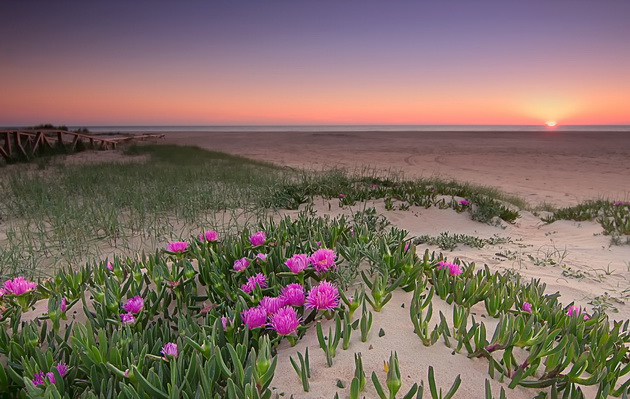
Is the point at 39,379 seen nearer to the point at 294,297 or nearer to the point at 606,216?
the point at 294,297

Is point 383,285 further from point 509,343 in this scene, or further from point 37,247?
point 37,247

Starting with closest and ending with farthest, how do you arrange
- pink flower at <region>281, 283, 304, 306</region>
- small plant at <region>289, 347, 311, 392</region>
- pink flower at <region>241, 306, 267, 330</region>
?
small plant at <region>289, 347, 311, 392</region> < pink flower at <region>241, 306, 267, 330</region> < pink flower at <region>281, 283, 304, 306</region>

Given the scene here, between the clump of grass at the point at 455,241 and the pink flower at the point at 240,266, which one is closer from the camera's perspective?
the pink flower at the point at 240,266

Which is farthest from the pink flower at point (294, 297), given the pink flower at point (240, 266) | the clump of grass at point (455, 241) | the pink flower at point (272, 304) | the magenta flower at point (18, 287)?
the clump of grass at point (455, 241)

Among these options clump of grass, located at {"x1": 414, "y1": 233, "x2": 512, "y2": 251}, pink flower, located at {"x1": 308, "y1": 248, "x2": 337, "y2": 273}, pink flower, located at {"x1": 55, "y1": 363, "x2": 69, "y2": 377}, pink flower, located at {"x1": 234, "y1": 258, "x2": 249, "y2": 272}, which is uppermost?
pink flower, located at {"x1": 308, "y1": 248, "x2": 337, "y2": 273}

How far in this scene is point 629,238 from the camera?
Result: 191 inches

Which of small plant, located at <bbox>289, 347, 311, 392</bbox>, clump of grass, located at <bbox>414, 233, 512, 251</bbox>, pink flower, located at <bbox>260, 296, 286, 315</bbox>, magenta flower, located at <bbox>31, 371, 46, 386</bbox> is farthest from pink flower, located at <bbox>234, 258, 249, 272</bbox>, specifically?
clump of grass, located at <bbox>414, 233, 512, 251</bbox>

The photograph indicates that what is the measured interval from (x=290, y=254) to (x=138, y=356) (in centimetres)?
115

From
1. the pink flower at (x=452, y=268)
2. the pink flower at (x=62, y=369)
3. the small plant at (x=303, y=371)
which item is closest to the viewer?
the small plant at (x=303, y=371)

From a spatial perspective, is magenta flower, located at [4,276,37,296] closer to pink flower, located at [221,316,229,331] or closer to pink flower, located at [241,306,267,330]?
pink flower, located at [221,316,229,331]

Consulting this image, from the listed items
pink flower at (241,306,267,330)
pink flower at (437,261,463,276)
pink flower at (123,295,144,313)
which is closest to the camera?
pink flower at (241,306,267,330)

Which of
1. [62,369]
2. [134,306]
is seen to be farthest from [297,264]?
[62,369]

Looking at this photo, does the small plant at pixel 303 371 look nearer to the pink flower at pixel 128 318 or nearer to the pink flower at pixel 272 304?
the pink flower at pixel 272 304

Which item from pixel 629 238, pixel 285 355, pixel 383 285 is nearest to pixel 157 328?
pixel 285 355
